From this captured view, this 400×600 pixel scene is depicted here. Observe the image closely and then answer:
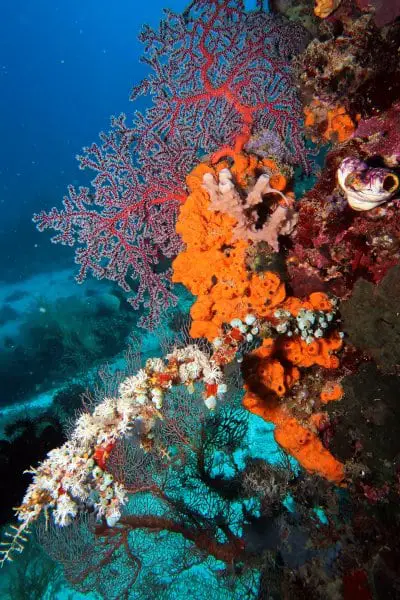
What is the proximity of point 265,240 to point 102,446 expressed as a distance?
224 centimetres

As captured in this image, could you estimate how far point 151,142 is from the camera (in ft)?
13.1

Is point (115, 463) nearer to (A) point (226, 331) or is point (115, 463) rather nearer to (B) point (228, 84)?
(A) point (226, 331)

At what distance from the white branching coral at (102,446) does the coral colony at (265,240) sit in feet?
0.04

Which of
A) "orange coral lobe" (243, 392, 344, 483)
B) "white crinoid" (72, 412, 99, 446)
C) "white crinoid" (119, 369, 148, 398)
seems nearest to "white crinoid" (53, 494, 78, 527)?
"white crinoid" (72, 412, 99, 446)

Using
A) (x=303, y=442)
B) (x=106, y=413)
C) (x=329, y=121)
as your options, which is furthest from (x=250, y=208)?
(x=303, y=442)

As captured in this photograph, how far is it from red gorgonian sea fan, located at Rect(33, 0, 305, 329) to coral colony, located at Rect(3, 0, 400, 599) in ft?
0.06

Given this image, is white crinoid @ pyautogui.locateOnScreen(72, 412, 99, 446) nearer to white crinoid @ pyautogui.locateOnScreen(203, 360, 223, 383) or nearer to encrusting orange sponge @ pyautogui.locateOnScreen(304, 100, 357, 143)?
white crinoid @ pyautogui.locateOnScreen(203, 360, 223, 383)

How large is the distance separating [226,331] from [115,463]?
3.06 meters

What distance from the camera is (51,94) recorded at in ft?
348

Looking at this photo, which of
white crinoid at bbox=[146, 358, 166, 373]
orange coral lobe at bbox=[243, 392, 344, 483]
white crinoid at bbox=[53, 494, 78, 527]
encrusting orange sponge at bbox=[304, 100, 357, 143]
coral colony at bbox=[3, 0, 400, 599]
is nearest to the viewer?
white crinoid at bbox=[53, 494, 78, 527]

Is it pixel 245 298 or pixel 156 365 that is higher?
pixel 245 298

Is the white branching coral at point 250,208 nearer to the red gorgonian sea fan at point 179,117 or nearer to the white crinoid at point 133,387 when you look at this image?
the red gorgonian sea fan at point 179,117

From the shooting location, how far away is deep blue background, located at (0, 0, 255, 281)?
36.0 meters

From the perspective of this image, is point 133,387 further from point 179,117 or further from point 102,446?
point 179,117
